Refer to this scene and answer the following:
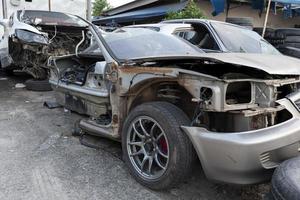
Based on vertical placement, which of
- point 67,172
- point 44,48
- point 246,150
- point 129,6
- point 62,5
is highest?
point 62,5

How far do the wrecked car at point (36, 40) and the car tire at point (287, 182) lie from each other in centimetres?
582

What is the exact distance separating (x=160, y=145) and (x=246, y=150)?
947 mm

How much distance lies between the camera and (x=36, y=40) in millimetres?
7555

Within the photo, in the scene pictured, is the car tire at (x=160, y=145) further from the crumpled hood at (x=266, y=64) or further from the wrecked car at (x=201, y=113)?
the crumpled hood at (x=266, y=64)

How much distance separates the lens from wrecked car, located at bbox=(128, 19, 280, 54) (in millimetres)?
5245

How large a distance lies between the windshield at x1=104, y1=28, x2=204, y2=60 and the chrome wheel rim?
35.3 inches

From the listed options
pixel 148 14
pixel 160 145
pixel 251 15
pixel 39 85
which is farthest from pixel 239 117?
pixel 251 15

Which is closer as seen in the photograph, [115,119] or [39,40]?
[115,119]

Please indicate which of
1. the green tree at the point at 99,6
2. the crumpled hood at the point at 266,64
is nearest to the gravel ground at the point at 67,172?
the crumpled hood at the point at 266,64

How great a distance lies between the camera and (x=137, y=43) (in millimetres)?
4492

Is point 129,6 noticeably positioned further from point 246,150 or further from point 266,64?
point 246,150

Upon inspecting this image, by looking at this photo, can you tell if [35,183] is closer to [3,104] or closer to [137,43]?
[137,43]

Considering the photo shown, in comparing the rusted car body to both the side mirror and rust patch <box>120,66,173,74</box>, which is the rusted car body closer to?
the side mirror

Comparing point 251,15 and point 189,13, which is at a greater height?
point 251,15
